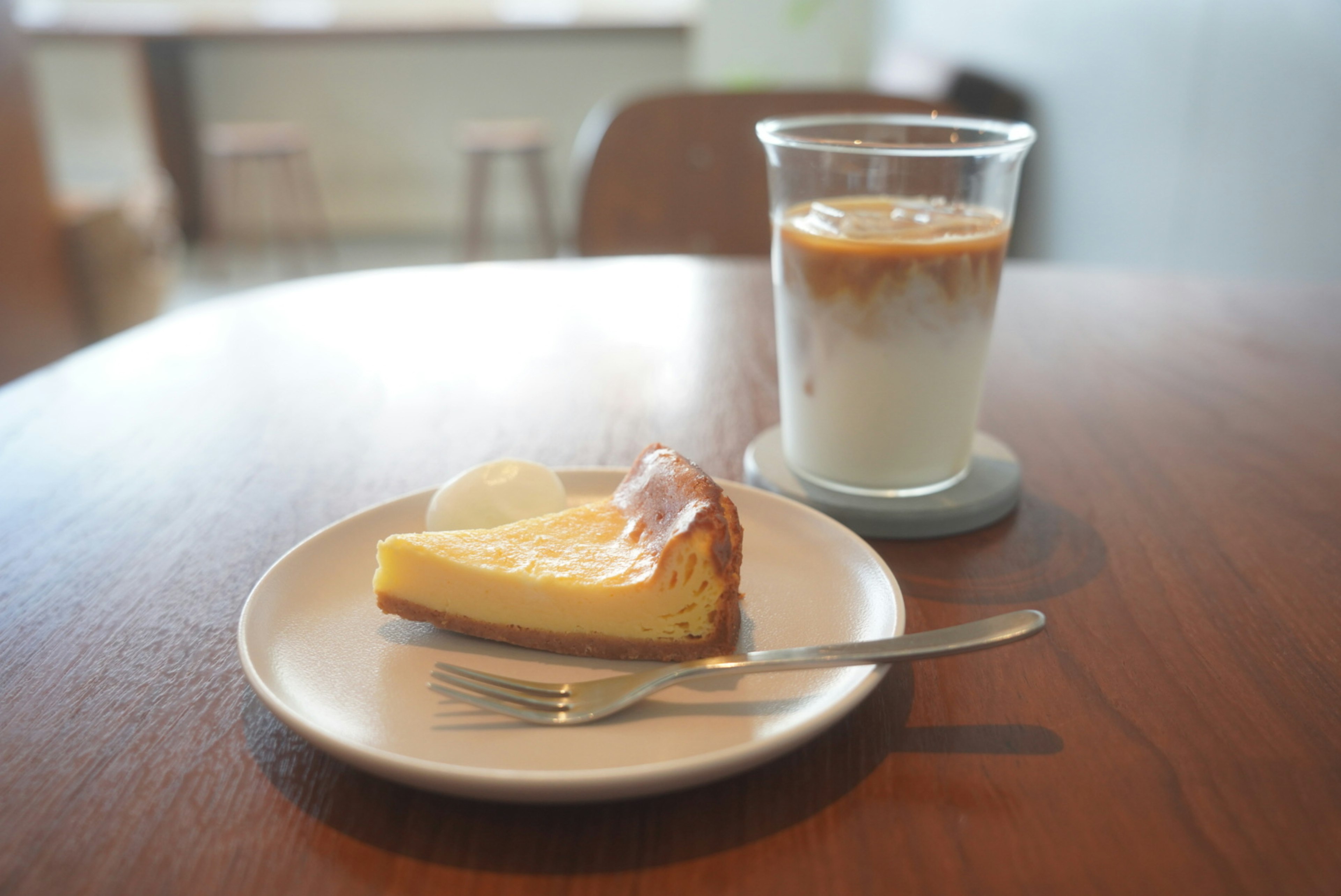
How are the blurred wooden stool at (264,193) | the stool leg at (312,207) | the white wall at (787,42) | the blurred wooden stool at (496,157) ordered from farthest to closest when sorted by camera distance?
1. the stool leg at (312,207)
2. the blurred wooden stool at (264,193)
3. the blurred wooden stool at (496,157)
4. the white wall at (787,42)

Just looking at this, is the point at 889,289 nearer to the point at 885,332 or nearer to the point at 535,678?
the point at 885,332

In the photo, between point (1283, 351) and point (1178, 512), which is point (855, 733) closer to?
point (1178, 512)

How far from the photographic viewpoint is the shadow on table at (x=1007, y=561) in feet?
1.75

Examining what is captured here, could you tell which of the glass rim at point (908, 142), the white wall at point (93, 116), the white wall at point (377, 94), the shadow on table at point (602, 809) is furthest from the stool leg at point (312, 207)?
the shadow on table at point (602, 809)

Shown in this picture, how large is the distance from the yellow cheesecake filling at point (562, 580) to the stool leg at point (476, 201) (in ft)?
12.7

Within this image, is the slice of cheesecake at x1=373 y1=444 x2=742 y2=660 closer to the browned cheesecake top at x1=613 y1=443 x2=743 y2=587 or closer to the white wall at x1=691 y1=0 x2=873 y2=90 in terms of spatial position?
the browned cheesecake top at x1=613 y1=443 x2=743 y2=587

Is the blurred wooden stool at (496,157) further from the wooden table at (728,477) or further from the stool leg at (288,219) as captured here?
the wooden table at (728,477)

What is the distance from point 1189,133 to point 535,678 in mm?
1256

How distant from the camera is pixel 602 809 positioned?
37cm

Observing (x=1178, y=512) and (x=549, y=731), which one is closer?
(x=549, y=731)

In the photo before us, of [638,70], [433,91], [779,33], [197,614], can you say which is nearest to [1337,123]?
[197,614]

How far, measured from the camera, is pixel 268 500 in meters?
0.64

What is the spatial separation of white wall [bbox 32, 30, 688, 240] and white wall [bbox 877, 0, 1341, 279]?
10.2 ft

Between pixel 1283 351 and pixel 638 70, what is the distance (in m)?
4.25
